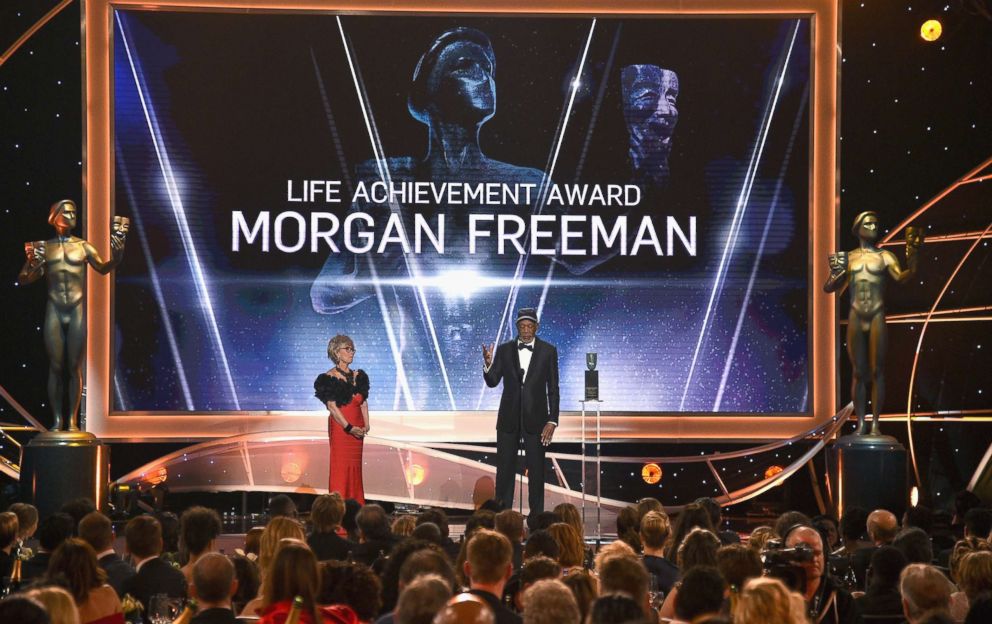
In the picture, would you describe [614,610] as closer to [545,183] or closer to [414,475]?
[414,475]

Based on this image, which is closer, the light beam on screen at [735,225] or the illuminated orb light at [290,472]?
the illuminated orb light at [290,472]

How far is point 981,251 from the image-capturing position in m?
10.8

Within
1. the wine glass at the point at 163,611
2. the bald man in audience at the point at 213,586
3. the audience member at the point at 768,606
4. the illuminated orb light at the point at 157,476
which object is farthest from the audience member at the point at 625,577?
the illuminated orb light at the point at 157,476

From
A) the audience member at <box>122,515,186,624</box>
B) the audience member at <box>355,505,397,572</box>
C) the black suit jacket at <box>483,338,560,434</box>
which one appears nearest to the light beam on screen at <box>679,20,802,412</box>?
the black suit jacket at <box>483,338,560,434</box>

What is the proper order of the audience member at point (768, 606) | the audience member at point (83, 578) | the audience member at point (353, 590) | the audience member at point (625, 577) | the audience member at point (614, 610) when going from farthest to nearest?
the audience member at point (83, 578) → the audience member at point (353, 590) → the audience member at point (625, 577) → the audience member at point (768, 606) → the audience member at point (614, 610)

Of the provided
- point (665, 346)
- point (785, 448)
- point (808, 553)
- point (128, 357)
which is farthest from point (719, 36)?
point (808, 553)

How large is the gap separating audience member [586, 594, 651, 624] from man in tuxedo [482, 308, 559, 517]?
6161 millimetres

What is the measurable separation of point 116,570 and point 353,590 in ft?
5.03

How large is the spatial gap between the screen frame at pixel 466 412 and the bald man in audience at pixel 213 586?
21.4 feet

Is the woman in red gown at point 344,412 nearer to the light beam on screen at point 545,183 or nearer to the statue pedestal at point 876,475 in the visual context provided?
the light beam on screen at point 545,183

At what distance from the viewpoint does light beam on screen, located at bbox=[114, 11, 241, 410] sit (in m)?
10.7

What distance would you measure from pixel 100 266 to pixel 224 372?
1838 mm

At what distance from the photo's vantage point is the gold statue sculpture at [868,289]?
9469 millimetres

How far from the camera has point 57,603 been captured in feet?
11.1
